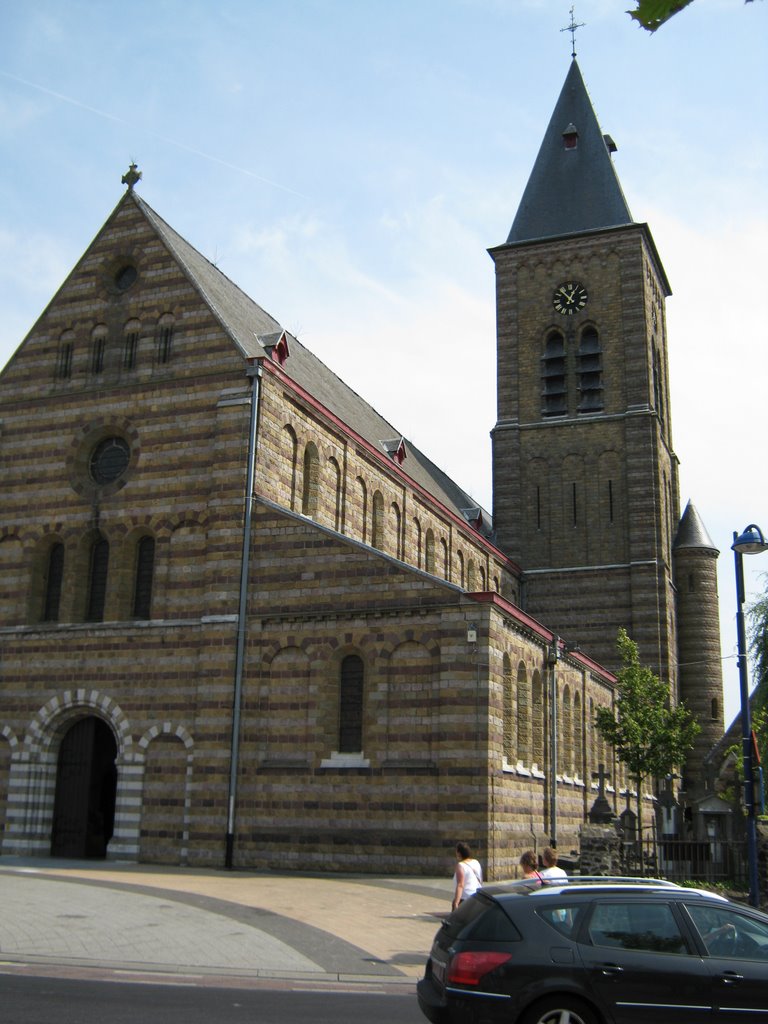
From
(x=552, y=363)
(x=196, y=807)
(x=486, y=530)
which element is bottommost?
(x=196, y=807)

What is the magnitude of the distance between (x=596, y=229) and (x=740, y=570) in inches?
1289

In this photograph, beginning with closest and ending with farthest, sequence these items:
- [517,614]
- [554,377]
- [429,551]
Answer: [517,614] → [429,551] → [554,377]

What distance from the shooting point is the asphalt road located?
30.3ft

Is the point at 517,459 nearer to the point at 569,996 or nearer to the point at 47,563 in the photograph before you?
the point at 47,563

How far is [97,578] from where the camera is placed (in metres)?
27.6

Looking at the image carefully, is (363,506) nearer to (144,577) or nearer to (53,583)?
(144,577)

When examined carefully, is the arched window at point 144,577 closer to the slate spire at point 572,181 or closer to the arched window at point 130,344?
the arched window at point 130,344

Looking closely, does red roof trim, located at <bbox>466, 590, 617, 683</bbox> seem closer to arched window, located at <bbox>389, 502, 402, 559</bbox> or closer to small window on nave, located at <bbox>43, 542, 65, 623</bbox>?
arched window, located at <bbox>389, 502, 402, 559</bbox>

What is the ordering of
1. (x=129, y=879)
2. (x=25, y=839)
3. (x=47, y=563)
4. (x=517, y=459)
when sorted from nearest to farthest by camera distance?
(x=129, y=879)
(x=25, y=839)
(x=47, y=563)
(x=517, y=459)

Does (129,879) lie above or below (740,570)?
below

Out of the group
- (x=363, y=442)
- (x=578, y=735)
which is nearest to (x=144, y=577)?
(x=363, y=442)

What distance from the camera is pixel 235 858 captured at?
78.4 feet

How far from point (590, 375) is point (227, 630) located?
26234 millimetres

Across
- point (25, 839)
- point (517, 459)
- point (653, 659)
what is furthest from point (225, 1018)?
point (517, 459)
